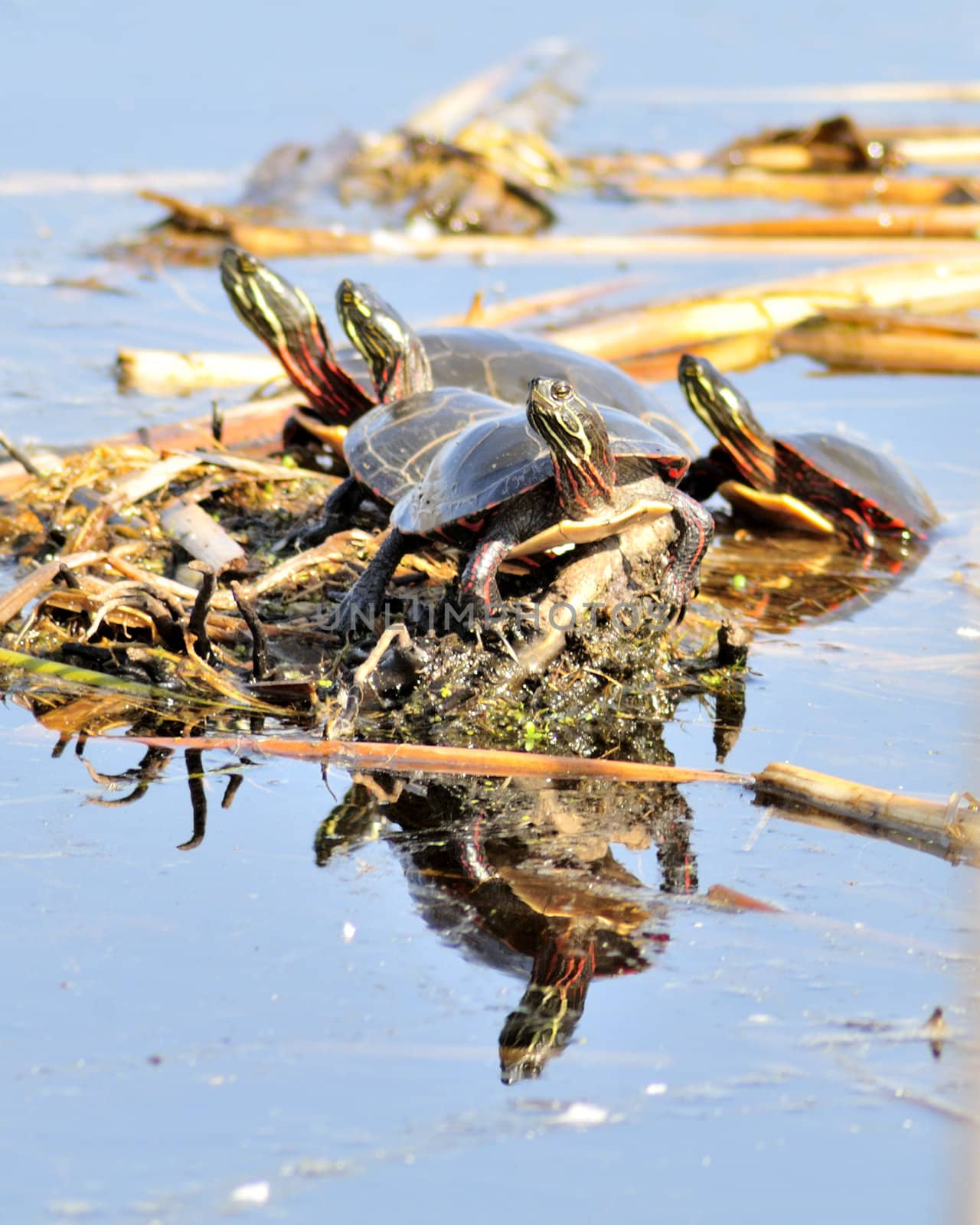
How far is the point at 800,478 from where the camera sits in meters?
5.46

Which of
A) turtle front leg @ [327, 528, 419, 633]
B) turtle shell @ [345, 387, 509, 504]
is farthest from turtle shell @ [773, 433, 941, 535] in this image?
turtle front leg @ [327, 528, 419, 633]

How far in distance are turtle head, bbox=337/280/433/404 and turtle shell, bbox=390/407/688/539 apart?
114 centimetres

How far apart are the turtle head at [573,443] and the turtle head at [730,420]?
5.85ft

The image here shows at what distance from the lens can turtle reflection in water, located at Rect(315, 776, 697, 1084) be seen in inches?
99.6

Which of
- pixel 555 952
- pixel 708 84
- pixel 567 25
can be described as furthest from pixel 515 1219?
pixel 567 25

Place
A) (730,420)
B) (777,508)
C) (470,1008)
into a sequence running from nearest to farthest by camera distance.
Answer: (470,1008) → (730,420) → (777,508)

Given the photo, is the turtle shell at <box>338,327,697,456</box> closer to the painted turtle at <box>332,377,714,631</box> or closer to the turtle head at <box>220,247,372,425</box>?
the turtle head at <box>220,247,372,425</box>

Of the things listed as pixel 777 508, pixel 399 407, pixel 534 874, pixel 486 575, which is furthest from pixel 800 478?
pixel 534 874

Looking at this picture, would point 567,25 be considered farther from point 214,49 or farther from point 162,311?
point 162,311

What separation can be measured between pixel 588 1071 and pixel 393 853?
83 centimetres

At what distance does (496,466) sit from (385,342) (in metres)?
1.50

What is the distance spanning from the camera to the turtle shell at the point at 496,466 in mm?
3635

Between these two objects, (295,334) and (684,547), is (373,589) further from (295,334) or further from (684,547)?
(295,334)

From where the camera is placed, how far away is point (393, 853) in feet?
9.93
